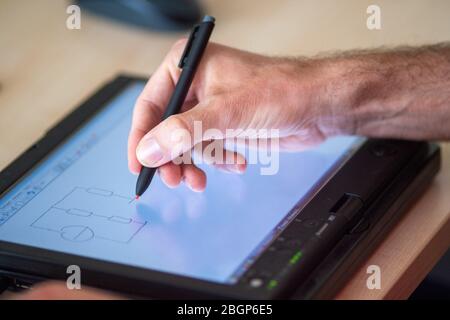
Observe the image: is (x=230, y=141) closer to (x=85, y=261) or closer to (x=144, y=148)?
(x=144, y=148)

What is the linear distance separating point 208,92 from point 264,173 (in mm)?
117

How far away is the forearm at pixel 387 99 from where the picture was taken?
0.92 m

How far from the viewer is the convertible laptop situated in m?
0.71

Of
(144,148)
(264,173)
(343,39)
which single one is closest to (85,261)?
(144,148)

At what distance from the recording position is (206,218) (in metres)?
0.80

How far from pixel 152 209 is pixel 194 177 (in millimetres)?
64
